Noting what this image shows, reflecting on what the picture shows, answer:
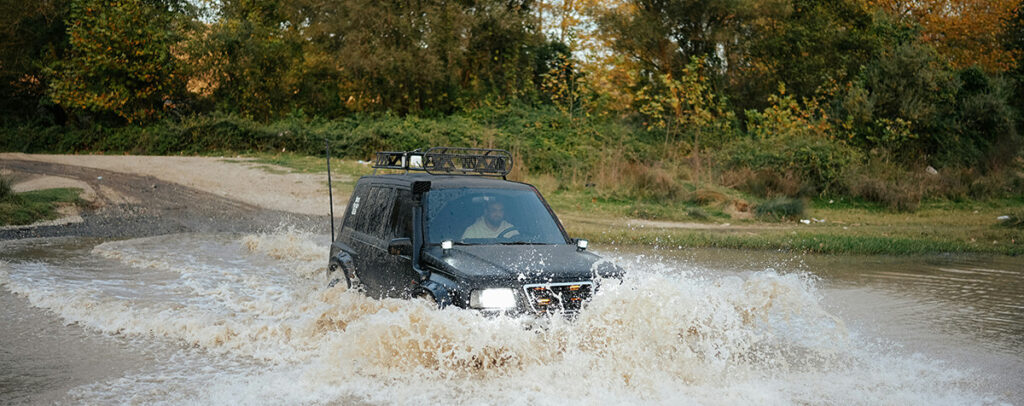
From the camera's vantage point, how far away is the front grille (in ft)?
21.5

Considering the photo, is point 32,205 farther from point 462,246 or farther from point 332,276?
point 462,246

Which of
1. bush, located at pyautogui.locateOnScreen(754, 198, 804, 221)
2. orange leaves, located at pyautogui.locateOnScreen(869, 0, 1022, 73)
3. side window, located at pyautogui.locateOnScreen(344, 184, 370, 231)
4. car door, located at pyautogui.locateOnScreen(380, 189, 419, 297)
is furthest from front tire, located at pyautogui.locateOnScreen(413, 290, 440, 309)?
orange leaves, located at pyautogui.locateOnScreen(869, 0, 1022, 73)

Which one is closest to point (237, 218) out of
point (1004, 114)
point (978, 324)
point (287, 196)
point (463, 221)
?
point (287, 196)

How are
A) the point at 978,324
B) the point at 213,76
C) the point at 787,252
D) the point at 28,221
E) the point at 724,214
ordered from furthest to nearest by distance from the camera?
the point at 213,76, the point at 724,214, the point at 28,221, the point at 787,252, the point at 978,324

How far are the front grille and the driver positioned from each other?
3.67 feet

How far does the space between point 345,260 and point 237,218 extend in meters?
11.0

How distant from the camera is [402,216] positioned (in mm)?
7781

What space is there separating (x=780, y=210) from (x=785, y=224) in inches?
35.2

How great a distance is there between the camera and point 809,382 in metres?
6.79

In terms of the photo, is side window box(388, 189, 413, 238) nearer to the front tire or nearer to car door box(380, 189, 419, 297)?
car door box(380, 189, 419, 297)

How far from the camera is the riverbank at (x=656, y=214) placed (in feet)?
53.2

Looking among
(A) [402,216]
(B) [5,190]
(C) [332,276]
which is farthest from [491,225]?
(B) [5,190]

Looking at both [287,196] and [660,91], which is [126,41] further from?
[660,91]

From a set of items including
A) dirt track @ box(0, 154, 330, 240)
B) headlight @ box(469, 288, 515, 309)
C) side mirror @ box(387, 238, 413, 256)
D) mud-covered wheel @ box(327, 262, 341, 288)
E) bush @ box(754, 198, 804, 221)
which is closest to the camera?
headlight @ box(469, 288, 515, 309)
